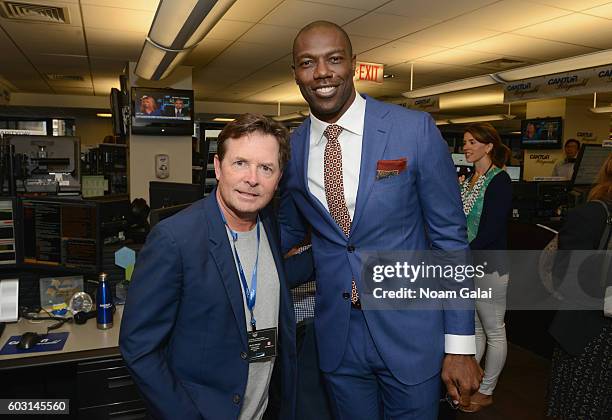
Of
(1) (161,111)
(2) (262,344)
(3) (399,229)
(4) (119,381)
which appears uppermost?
(1) (161,111)

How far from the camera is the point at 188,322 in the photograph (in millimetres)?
1299

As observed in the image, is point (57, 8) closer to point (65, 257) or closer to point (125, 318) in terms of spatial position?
point (65, 257)

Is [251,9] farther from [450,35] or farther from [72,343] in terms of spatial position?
[72,343]

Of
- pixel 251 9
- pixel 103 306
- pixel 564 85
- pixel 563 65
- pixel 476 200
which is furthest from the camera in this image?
pixel 564 85

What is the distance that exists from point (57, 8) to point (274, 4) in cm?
196

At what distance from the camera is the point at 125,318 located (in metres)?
1.27

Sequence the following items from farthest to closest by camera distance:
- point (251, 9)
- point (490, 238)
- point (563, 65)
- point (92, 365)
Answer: point (563, 65), point (251, 9), point (490, 238), point (92, 365)

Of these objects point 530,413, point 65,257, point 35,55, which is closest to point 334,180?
point 65,257

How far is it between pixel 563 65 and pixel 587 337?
3421mm

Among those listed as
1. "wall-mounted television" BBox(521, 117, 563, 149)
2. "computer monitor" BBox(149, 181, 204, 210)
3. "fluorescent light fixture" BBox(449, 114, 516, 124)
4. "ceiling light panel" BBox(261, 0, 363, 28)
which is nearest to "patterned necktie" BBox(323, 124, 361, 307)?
"computer monitor" BBox(149, 181, 204, 210)

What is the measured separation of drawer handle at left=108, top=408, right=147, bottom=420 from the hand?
1.27 metres

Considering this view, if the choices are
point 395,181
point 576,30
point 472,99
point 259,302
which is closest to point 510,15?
point 576,30

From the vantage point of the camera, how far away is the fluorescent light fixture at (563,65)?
14.4ft

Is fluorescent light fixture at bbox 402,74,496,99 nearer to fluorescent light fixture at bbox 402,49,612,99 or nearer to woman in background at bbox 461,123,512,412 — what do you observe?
fluorescent light fixture at bbox 402,49,612,99
